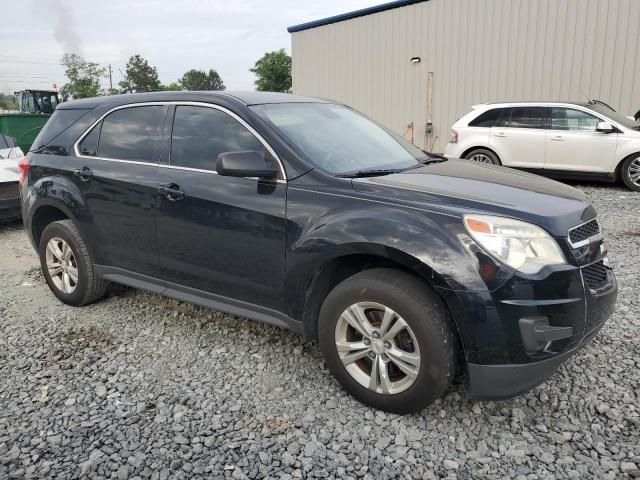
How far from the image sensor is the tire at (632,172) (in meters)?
8.89

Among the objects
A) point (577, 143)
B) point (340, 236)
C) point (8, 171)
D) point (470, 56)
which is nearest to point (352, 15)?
point (470, 56)

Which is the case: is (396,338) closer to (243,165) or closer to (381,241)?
(381,241)

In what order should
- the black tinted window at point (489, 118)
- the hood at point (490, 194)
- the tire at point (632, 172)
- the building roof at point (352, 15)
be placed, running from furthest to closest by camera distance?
the building roof at point (352, 15)
the black tinted window at point (489, 118)
the tire at point (632, 172)
the hood at point (490, 194)

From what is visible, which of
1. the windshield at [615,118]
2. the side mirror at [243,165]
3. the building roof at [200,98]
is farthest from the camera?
the windshield at [615,118]

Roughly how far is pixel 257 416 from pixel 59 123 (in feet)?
9.91

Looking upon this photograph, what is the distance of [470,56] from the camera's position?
1388 cm

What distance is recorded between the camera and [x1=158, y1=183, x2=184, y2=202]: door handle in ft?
11.0

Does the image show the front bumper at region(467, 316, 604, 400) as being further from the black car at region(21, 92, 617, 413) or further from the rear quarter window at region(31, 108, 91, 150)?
the rear quarter window at region(31, 108, 91, 150)

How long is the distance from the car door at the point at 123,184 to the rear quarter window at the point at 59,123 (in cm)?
25

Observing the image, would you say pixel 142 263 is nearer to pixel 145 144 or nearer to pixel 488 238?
pixel 145 144

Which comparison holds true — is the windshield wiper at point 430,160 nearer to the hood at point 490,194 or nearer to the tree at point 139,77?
the hood at point 490,194

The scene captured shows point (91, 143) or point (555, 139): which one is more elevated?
point (91, 143)

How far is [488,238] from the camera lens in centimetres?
242

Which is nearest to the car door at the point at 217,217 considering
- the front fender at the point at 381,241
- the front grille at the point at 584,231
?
the front fender at the point at 381,241
